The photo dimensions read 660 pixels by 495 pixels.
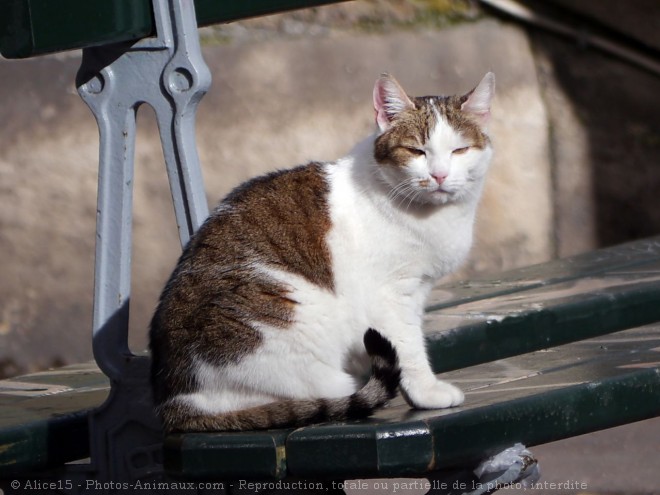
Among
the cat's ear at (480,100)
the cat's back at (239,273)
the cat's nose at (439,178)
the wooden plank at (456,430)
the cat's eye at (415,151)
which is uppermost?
the cat's ear at (480,100)

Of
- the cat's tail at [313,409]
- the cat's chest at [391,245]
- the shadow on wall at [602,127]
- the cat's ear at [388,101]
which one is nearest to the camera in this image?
the cat's tail at [313,409]

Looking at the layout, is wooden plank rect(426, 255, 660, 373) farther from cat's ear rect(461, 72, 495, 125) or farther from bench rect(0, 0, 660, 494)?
cat's ear rect(461, 72, 495, 125)

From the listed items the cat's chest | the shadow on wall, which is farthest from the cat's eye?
the shadow on wall

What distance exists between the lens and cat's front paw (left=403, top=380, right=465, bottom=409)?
1885 millimetres

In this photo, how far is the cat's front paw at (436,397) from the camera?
1.88 meters

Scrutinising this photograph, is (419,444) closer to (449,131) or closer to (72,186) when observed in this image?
(449,131)

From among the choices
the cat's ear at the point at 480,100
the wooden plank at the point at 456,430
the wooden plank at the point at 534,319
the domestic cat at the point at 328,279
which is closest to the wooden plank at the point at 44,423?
the domestic cat at the point at 328,279

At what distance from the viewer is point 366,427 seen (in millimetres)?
1689

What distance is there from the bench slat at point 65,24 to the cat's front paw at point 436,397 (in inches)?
33.4

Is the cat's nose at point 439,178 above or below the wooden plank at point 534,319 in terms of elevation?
above

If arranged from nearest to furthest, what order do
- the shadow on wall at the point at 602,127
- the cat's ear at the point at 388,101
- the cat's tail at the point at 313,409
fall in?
1. the cat's tail at the point at 313,409
2. the cat's ear at the point at 388,101
3. the shadow on wall at the point at 602,127

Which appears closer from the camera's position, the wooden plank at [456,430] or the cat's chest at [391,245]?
the wooden plank at [456,430]

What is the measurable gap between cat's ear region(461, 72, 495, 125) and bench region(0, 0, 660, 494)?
42cm

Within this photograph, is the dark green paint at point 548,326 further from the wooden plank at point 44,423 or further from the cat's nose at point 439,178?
the wooden plank at point 44,423
